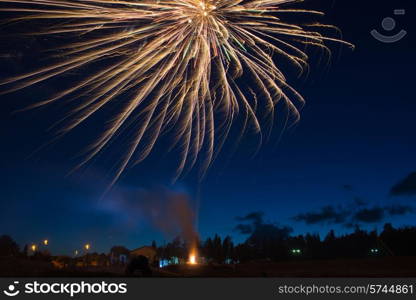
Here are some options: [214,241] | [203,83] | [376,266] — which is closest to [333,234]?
[214,241]

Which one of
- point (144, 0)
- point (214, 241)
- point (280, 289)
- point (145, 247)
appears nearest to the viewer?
point (280, 289)

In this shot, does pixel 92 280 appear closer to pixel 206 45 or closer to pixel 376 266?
pixel 206 45

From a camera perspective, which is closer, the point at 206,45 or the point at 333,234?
the point at 206,45

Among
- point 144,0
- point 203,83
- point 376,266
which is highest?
point 144,0

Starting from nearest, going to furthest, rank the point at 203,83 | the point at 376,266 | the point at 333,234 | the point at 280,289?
the point at 280,289
the point at 203,83
the point at 376,266
the point at 333,234

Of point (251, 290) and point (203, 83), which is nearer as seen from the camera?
point (251, 290)

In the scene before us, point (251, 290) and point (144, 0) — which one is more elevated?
point (144, 0)

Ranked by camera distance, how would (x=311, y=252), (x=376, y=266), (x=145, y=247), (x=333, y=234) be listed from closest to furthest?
1. (x=376, y=266)
2. (x=145, y=247)
3. (x=311, y=252)
4. (x=333, y=234)

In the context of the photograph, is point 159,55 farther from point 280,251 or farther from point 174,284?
point 280,251

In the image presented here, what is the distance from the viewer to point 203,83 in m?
22.1

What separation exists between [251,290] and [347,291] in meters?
2.99

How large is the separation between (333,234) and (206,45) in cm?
9598

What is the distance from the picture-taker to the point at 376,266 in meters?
29.5

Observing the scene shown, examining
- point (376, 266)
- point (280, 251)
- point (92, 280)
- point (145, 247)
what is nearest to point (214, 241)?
point (280, 251)
